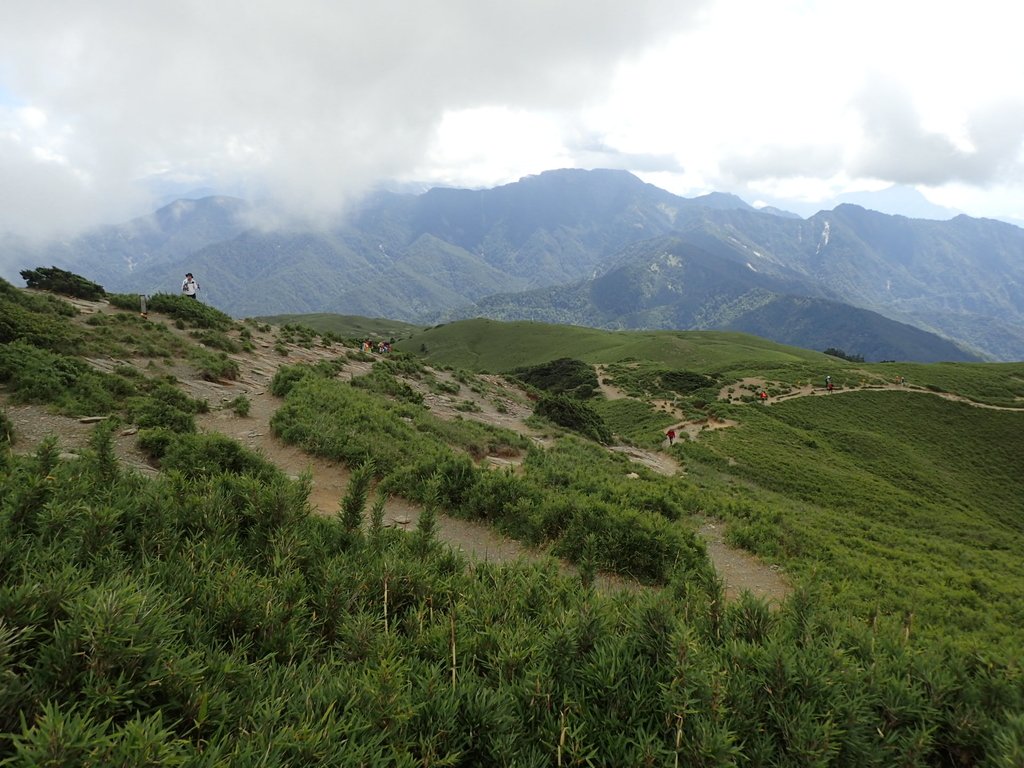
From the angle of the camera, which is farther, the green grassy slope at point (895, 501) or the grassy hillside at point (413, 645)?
the green grassy slope at point (895, 501)

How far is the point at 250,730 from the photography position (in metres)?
2.71

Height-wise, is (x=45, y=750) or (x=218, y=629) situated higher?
(x=45, y=750)

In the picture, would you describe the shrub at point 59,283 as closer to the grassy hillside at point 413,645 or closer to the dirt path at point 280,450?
the dirt path at point 280,450

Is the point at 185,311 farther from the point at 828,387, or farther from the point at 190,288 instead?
the point at 828,387

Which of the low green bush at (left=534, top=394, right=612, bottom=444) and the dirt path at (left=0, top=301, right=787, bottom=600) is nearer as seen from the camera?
the dirt path at (left=0, top=301, right=787, bottom=600)

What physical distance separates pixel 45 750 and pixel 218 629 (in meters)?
1.93

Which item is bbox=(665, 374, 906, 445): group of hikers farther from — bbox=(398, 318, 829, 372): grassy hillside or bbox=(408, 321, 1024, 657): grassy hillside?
bbox=(398, 318, 829, 372): grassy hillside

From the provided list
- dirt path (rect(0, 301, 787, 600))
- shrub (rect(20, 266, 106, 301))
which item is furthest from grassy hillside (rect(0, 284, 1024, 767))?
shrub (rect(20, 266, 106, 301))

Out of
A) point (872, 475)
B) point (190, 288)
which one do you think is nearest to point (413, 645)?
point (190, 288)

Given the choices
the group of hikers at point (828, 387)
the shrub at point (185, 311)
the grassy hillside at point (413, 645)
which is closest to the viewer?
the grassy hillside at point (413, 645)

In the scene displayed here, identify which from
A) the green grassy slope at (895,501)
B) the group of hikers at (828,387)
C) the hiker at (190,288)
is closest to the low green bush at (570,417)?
the green grassy slope at (895,501)

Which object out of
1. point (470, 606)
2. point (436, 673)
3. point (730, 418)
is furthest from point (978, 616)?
point (730, 418)

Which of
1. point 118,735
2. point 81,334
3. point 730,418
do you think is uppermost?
point 118,735

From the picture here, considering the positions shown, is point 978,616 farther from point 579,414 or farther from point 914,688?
point 579,414
